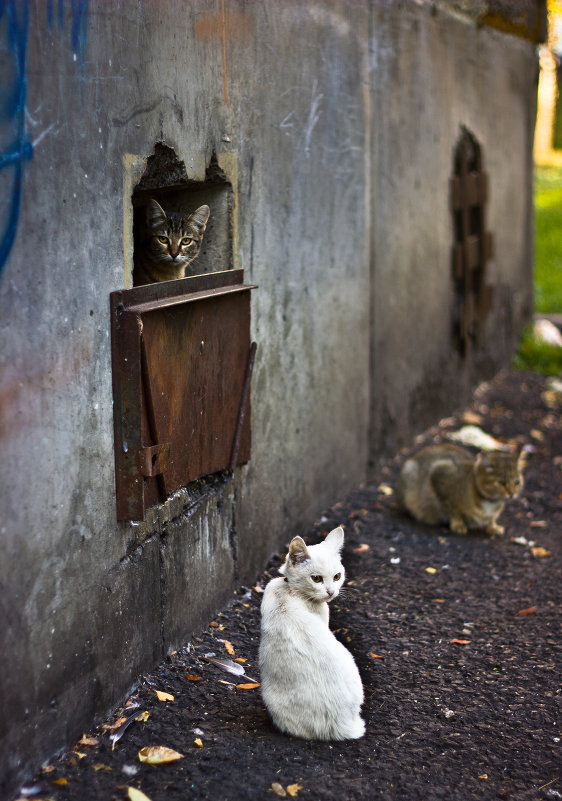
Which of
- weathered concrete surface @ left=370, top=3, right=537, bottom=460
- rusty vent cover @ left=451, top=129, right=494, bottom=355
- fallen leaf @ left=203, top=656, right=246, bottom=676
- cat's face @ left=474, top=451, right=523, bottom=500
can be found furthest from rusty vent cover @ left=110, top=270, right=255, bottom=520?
rusty vent cover @ left=451, top=129, right=494, bottom=355

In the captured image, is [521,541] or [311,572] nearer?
[311,572]

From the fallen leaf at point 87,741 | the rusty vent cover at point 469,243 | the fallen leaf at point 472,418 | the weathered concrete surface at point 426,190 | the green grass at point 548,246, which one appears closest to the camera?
the fallen leaf at point 87,741

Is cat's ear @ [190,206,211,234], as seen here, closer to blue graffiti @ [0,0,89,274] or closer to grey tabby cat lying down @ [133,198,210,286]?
grey tabby cat lying down @ [133,198,210,286]

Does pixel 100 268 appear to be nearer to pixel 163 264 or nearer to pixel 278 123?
pixel 163 264

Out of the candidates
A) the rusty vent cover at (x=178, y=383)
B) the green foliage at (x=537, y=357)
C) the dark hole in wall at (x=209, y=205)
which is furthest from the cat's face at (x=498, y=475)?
the green foliage at (x=537, y=357)

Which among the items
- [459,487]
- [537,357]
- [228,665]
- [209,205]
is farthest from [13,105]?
[537,357]

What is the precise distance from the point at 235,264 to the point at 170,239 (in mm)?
404

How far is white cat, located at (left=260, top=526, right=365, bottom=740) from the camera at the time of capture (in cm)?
373

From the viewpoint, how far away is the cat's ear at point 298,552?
153 inches

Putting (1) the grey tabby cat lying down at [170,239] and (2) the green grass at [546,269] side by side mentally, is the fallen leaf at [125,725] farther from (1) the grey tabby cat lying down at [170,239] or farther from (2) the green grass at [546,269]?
(2) the green grass at [546,269]

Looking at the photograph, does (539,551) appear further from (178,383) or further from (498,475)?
(178,383)

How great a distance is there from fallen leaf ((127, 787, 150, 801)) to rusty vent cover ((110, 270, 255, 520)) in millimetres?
1052

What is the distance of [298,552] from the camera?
391 cm

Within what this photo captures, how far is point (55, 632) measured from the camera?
11.6 feet
